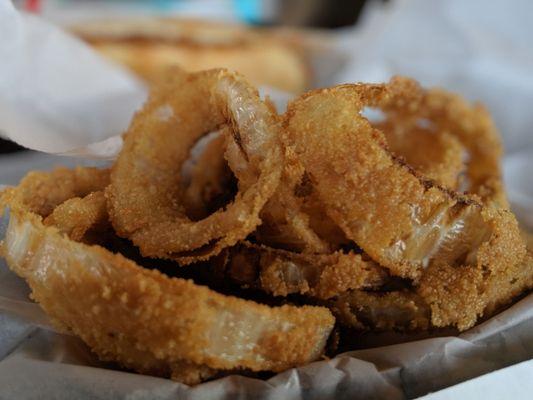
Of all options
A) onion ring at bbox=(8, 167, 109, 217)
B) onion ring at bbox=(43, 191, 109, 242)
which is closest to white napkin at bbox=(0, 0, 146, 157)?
onion ring at bbox=(8, 167, 109, 217)

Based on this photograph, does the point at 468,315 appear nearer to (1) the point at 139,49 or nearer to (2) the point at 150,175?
(2) the point at 150,175

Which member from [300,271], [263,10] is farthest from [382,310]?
[263,10]

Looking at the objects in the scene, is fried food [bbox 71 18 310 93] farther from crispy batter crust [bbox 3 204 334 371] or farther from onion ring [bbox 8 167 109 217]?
crispy batter crust [bbox 3 204 334 371]

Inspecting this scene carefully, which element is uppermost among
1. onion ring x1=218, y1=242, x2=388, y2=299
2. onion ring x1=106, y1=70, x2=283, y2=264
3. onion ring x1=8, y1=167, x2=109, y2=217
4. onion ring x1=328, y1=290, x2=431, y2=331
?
onion ring x1=106, y1=70, x2=283, y2=264

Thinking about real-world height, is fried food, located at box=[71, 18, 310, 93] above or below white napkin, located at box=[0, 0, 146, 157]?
below

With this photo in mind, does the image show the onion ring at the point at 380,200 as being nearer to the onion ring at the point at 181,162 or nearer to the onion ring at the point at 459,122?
the onion ring at the point at 181,162

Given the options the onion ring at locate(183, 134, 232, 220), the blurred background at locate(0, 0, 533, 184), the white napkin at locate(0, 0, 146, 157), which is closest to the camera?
the onion ring at locate(183, 134, 232, 220)

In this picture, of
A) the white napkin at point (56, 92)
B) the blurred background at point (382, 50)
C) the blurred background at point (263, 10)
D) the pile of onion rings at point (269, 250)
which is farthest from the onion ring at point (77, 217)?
the blurred background at point (263, 10)

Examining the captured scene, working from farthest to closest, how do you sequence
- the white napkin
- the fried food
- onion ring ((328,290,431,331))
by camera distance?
the fried food, the white napkin, onion ring ((328,290,431,331))

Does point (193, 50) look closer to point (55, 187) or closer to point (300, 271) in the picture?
point (55, 187)
